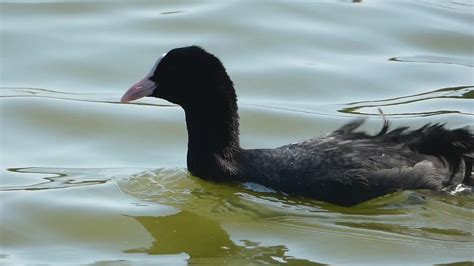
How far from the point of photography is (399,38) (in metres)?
12.7

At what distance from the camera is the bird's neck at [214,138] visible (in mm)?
8477

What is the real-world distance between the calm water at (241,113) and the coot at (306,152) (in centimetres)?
11

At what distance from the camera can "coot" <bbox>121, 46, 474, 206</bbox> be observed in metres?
8.09

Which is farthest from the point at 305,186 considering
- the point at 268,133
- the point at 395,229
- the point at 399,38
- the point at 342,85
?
the point at 399,38

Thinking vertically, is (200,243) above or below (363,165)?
below

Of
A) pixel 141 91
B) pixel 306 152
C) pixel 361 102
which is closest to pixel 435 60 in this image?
pixel 361 102

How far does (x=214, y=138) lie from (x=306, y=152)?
639mm

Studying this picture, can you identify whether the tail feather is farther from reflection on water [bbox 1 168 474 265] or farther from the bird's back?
reflection on water [bbox 1 168 474 265]

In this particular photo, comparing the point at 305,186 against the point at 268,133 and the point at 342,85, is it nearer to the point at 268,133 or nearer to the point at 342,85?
the point at 268,133

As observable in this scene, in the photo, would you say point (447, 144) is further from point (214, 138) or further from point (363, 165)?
point (214, 138)

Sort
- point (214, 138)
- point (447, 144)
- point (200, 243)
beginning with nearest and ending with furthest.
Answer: point (200, 243) → point (447, 144) → point (214, 138)

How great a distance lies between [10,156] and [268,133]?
1.99 meters

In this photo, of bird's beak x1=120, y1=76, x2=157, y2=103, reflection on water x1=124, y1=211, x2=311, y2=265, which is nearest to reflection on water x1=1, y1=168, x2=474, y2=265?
reflection on water x1=124, y1=211, x2=311, y2=265

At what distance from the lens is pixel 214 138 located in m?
8.51
